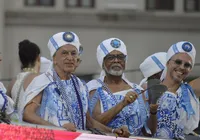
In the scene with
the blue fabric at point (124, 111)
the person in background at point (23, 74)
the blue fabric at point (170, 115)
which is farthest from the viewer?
the person in background at point (23, 74)

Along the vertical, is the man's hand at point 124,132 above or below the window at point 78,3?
above

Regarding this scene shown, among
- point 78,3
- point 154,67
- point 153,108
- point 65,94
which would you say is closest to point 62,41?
point 65,94

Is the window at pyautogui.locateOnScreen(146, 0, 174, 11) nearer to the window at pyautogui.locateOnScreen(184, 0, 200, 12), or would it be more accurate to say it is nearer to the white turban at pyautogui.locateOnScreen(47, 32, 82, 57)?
the window at pyautogui.locateOnScreen(184, 0, 200, 12)

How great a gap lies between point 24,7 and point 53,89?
14114 millimetres

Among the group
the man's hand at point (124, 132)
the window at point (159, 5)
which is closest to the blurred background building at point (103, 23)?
the window at point (159, 5)

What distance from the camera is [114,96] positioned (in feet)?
31.3

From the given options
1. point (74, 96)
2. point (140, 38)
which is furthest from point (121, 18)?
point (74, 96)

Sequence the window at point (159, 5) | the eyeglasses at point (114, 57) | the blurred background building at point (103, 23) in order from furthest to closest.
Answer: the window at point (159, 5), the blurred background building at point (103, 23), the eyeglasses at point (114, 57)

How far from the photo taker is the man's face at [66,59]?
920 cm

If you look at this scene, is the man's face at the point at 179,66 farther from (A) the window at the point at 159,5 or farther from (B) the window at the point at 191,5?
(B) the window at the point at 191,5

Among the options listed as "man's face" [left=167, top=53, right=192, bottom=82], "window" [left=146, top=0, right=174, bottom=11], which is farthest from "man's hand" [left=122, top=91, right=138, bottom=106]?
"window" [left=146, top=0, right=174, bottom=11]

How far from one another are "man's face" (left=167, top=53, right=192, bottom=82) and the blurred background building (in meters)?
12.8

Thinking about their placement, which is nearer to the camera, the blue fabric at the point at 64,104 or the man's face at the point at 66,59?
the blue fabric at the point at 64,104

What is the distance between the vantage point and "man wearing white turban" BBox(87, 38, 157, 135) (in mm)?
9398
